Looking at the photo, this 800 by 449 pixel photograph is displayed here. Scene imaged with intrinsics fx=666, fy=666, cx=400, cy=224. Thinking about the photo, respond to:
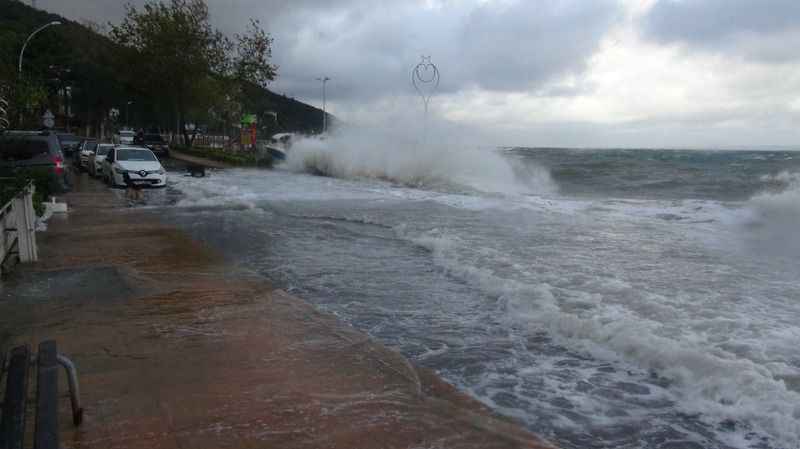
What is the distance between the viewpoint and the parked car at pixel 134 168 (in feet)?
70.8

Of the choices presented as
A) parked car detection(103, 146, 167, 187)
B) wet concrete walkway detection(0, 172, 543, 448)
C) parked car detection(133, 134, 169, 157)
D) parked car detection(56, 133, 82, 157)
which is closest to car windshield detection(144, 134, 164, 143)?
parked car detection(133, 134, 169, 157)

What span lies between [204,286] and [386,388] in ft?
12.6

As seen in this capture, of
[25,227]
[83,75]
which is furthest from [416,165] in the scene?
[83,75]

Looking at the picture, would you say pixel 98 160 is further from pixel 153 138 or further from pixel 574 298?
pixel 574 298

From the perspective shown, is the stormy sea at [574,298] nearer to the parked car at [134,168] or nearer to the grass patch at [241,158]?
the parked car at [134,168]

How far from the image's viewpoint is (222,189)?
2316 cm

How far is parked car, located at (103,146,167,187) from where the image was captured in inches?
850

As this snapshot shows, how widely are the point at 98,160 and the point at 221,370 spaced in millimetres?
24233

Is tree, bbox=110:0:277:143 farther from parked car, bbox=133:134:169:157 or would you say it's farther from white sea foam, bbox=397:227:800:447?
white sea foam, bbox=397:227:800:447

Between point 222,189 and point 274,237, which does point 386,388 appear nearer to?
point 274,237

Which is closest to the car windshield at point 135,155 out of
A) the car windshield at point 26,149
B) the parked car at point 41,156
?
the parked car at point 41,156

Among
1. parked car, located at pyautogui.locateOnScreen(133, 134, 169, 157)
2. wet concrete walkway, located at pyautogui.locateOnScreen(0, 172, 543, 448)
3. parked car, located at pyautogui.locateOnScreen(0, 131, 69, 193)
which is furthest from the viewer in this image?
parked car, located at pyautogui.locateOnScreen(133, 134, 169, 157)

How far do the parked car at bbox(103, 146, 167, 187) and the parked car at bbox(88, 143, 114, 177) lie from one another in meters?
2.62

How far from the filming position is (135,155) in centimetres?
2305
